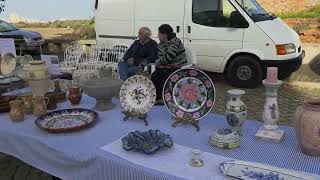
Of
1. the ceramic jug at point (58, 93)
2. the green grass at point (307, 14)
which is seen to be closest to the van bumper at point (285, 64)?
the ceramic jug at point (58, 93)

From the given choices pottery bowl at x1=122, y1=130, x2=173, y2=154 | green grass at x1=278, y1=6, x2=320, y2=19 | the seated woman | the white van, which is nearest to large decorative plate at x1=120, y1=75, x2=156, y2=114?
pottery bowl at x1=122, y1=130, x2=173, y2=154

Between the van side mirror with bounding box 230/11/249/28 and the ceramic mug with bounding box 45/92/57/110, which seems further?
the van side mirror with bounding box 230/11/249/28

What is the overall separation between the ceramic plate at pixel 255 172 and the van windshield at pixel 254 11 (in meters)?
5.69

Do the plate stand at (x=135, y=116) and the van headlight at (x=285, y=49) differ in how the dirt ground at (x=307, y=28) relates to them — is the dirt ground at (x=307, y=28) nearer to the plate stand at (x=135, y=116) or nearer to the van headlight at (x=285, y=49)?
the van headlight at (x=285, y=49)

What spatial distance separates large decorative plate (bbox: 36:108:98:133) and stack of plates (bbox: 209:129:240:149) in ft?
2.91

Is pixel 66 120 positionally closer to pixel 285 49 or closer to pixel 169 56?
pixel 169 56

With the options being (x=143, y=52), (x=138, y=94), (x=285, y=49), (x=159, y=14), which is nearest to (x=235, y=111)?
(x=138, y=94)

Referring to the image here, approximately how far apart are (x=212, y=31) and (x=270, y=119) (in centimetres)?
531

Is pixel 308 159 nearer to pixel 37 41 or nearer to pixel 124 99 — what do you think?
pixel 124 99

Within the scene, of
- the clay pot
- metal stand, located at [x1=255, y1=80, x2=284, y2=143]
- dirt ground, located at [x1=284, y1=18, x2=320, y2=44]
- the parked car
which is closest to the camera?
the clay pot

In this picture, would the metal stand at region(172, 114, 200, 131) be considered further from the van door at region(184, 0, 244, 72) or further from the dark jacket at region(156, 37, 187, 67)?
the van door at region(184, 0, 244, 72)

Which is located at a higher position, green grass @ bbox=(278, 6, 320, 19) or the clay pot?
green grass @ bbox=(278, 6, 320, 19)

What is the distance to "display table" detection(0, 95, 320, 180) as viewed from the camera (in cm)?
196

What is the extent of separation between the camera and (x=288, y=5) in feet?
49.3
